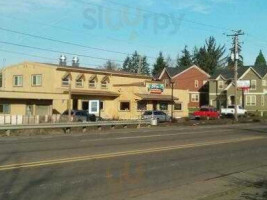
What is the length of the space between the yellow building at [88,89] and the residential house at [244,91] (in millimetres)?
23611

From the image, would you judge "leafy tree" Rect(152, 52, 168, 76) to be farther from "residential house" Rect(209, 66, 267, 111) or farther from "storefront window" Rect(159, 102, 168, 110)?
"storefront window" Rect(159, 102, 168, 110)

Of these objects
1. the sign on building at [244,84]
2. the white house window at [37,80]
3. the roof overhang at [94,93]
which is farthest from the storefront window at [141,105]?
the sign on building at [244,84]

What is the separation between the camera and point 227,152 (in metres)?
19.2

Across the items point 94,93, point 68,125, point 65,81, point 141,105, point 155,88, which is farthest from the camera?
point 155,88

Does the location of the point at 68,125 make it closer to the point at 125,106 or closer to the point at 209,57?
the point at 125,106

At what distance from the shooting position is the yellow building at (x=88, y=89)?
193ft

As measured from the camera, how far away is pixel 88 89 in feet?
206

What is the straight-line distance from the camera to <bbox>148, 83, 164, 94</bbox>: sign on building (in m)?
67.8

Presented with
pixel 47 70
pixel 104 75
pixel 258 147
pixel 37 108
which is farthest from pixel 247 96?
pixel 258 147

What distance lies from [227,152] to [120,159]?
5239mm

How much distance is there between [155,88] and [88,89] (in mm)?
10348

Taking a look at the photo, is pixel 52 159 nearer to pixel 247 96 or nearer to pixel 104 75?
pixel 104 75

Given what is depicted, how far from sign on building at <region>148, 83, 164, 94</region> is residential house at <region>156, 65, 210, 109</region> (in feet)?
83.0

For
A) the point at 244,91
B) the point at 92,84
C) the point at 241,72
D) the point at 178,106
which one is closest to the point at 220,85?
the point at 241,72
